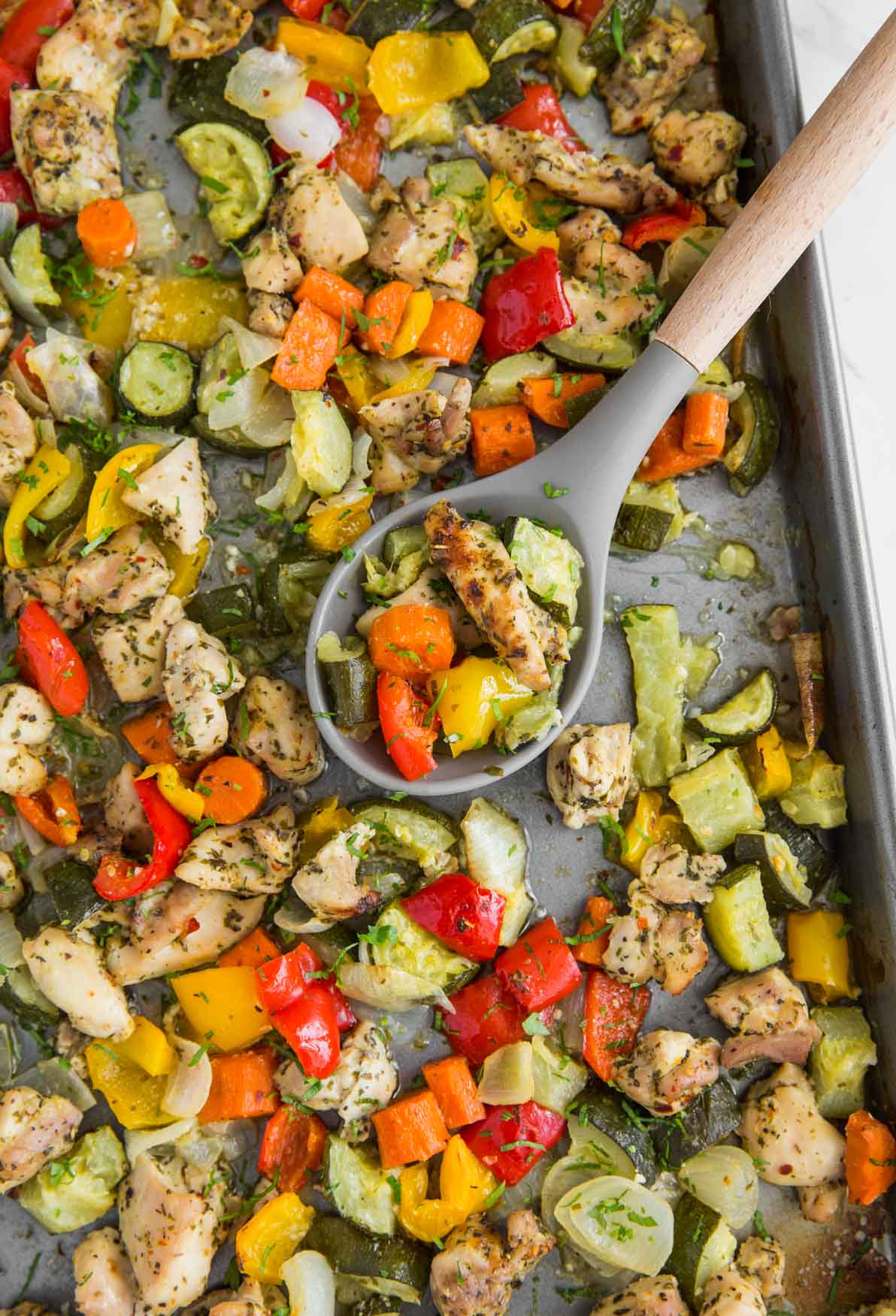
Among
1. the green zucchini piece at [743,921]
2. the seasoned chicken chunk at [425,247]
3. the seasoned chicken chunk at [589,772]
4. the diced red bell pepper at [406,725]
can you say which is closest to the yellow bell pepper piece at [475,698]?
the diced red bell pepper at [406,725]

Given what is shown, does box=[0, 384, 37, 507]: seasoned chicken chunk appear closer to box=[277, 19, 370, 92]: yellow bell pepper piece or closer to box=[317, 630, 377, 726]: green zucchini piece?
box=[317, 630, 377, 726]: green zucchini piece

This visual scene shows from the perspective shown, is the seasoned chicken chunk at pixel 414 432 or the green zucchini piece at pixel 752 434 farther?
the green zucchini piece at pixel 752 434

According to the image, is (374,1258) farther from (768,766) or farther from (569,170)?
(569,170)

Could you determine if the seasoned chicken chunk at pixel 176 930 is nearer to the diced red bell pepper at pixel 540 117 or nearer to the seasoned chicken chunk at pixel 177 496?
the seasoned chicken chunk at pixel 177 496

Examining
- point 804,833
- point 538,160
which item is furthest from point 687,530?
point 538,160

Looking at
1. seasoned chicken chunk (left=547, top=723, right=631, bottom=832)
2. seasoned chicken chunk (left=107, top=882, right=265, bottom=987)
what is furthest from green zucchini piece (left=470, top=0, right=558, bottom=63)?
seasoned chicken chunk (left=107, top=882, right=265, bottom=987)

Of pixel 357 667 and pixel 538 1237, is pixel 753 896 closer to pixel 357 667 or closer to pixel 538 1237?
pixel 538 1237
